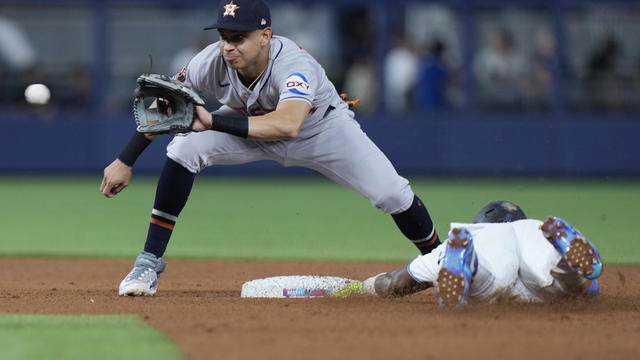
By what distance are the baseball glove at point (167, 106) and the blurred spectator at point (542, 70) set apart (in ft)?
41.4

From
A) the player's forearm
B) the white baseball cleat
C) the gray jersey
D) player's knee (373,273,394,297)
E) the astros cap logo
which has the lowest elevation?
the white baseball cleat

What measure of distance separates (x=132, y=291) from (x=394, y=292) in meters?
1.46

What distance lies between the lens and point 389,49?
57.4 ft

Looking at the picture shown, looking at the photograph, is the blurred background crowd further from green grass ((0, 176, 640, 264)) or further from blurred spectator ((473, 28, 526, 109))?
green grass ((0, 176, 640, 264))

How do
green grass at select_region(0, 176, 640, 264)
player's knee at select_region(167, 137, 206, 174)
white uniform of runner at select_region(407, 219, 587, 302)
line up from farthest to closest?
green grass at select_region(0, 176, 640, 264) → player's knee at select_region(167, 137, 206, 174) → white uniform of runner at select_region(407, 219, 587, 302)

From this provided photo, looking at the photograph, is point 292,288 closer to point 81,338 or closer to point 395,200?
point 395,200

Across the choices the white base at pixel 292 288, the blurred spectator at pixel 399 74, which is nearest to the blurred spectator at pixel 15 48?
the blurred spectator at pixel 399 74

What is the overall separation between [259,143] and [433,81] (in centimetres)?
1136

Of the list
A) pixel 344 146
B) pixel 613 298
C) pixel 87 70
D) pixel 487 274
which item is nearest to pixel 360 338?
pixel 487 274

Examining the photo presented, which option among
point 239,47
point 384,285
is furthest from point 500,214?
point 239,47

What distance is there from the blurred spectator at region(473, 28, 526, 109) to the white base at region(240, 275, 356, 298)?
38.7 feet

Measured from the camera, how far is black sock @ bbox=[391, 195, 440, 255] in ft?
19.4

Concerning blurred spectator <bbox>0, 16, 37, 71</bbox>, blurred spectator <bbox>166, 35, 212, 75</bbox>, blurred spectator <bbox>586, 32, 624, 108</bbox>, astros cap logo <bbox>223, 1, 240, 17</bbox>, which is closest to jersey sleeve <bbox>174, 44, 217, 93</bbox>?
astros cap logo <bbox>223, 1, 240, 17</bbox>

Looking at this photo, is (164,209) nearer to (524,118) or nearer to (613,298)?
(613,298)
